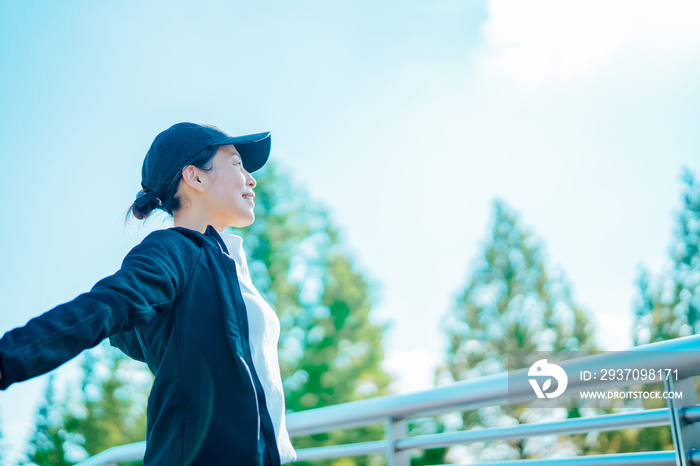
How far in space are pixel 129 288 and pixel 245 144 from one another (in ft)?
2.49

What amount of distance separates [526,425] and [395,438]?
532mm

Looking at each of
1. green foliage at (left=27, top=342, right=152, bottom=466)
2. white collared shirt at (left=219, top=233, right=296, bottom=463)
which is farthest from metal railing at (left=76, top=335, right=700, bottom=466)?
green foliage at (left=27, top=342, right=152, bottom=466)

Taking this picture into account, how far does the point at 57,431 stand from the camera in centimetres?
1866

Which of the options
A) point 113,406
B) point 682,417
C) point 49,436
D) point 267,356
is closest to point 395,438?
point 267,356

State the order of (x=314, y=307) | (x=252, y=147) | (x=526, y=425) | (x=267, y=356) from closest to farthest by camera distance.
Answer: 1. (x=267, y=356)
2. (x=526, y=425)
3. (x=252, y=147)
4. (x=314, y=307)

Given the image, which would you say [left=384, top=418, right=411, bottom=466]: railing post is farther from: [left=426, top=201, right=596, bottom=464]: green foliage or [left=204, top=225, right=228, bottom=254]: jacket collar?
[left=426, top=201, right=596, bottom=464]: green foliage

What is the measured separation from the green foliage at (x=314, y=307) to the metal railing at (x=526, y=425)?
389 inches

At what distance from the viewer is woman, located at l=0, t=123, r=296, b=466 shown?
98cm

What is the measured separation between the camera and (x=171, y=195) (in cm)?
163

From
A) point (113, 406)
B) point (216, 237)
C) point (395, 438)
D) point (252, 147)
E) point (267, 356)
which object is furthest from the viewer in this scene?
point (113, 406)

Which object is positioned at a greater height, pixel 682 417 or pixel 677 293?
pixel 677 293

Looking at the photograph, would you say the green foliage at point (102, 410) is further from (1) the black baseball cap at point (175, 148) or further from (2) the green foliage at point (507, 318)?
(1) the black baseball cap at point (175, 148)

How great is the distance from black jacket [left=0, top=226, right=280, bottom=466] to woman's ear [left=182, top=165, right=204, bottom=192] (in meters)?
0.28

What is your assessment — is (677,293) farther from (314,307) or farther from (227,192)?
(227,192)
